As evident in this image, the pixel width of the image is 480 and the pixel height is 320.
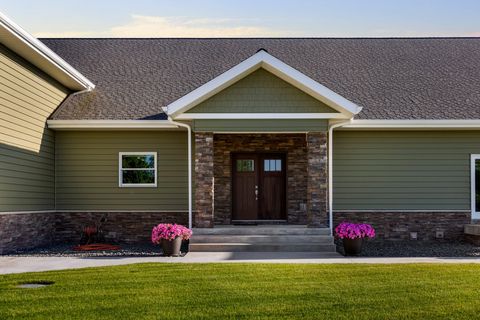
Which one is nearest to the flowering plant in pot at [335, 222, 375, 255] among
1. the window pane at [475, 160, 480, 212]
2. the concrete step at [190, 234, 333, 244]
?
the concrete step at [190, 234, 333, 244]

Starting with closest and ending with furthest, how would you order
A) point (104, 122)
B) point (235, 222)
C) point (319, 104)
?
1. point (319, 104)
2. point (104, 122)
3. point (235, 222)

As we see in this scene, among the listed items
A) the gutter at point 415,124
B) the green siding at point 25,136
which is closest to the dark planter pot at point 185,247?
the green siding at point 25,136

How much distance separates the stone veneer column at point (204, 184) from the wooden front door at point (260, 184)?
9.66 ft

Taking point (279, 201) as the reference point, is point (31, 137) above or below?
above

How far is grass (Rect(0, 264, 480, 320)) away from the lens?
27.5 feet

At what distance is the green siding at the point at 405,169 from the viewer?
59.3 ft

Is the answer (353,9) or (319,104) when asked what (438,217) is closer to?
(319,104)

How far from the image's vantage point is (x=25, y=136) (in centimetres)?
1600

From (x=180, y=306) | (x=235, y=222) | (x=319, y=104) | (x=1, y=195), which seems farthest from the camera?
(x=235, y=222)

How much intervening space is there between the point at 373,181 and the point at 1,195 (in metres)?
9.73

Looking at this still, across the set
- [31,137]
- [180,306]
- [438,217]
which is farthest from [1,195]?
[438,217]

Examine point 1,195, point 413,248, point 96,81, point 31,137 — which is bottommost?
point 413,248

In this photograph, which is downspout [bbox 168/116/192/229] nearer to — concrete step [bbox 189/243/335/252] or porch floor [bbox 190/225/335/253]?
porch floor [bbox 190/225/335/253]

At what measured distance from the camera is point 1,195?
1478 centimetres
